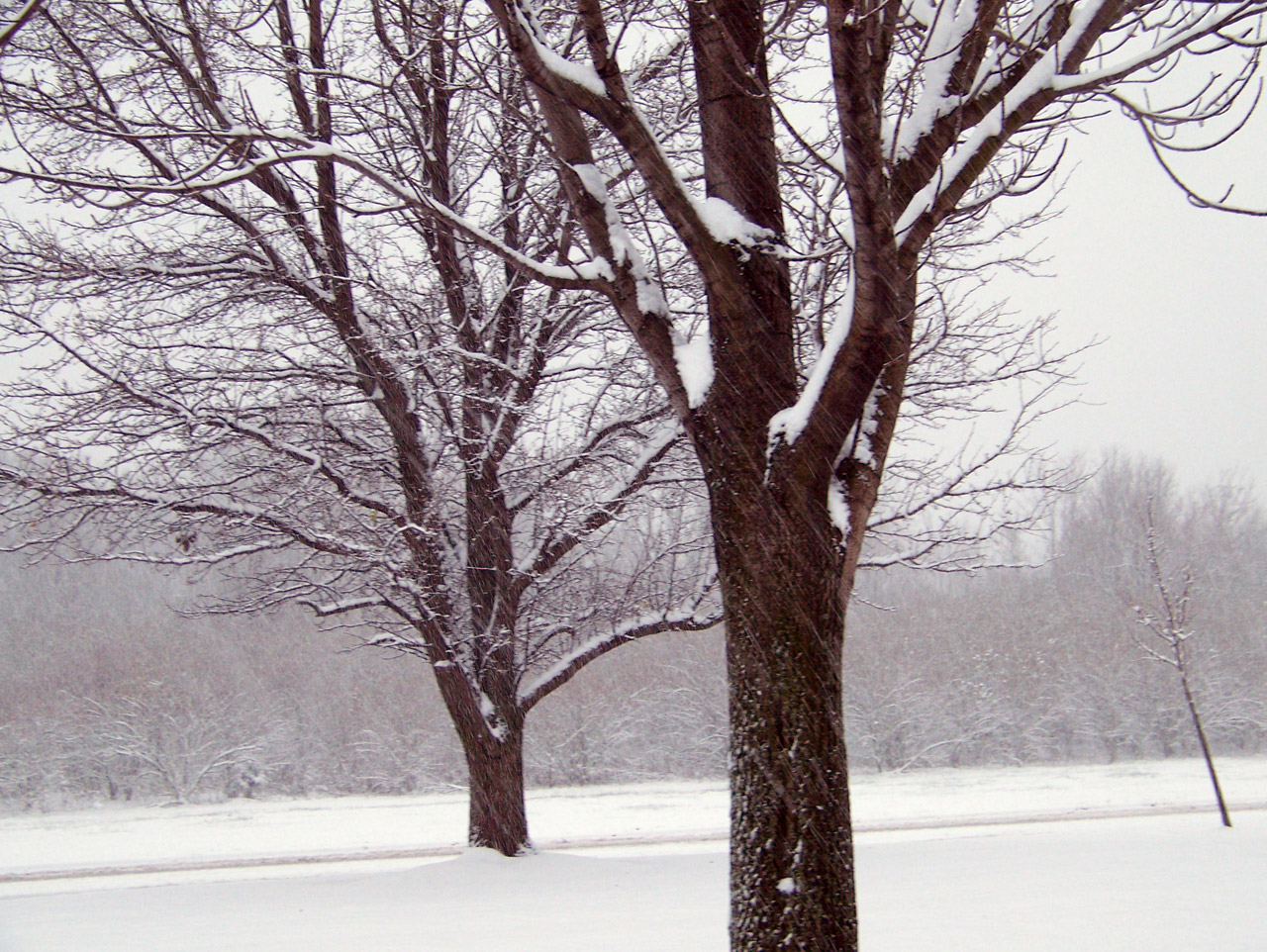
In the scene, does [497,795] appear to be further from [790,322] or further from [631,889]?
[790,322]

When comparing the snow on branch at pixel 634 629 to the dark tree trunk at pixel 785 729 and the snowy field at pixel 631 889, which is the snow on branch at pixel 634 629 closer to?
the snowy field at pixel 631 889

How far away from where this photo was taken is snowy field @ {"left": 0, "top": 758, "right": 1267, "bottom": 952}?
5.70m

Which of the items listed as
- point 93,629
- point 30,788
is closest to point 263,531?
point 30,788

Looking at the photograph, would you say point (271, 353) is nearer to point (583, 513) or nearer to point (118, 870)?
point (583, 513)

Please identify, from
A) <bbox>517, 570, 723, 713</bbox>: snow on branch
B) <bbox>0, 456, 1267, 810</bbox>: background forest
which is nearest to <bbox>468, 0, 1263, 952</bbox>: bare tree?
<bbox>517, 570, 723, 713</bbox>: snow on branch

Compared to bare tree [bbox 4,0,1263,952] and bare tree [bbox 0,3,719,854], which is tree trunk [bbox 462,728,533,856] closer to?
bare tree [bbox 0,3,719,854]

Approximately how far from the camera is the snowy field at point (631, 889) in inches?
224

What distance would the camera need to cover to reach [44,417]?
8.16 m

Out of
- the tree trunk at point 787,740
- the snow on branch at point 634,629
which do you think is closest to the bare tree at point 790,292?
the tree trunk at point 787,740

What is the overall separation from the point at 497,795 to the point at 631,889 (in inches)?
74.4

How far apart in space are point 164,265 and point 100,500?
7.48ft

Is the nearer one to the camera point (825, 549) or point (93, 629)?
point (825, 549)

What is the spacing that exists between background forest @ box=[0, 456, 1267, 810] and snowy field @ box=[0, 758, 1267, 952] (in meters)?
8.77

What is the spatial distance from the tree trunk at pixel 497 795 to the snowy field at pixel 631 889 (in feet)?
0.98
